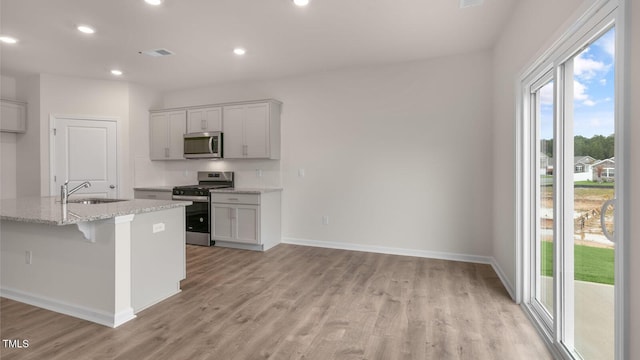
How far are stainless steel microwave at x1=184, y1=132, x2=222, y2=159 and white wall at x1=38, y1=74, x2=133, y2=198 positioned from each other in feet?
3.52

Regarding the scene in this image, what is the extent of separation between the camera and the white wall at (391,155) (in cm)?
400

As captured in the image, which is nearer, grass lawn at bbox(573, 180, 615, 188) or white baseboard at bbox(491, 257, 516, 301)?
grass lawn at bbox(573, 180, 615, 188)

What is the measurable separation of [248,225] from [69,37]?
9.97ft

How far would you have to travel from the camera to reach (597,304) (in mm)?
1727

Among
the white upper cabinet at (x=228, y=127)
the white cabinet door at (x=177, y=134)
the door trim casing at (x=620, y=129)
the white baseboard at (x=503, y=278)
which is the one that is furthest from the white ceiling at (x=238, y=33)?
the white baseboard at (x=503, y=278)

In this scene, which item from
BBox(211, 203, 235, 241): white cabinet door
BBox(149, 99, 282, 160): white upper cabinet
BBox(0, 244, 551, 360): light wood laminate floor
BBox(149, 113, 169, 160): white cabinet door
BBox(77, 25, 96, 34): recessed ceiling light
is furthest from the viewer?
BBox(149, 113, 169, 160): white cabinet door

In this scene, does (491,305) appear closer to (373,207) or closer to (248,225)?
(373,207)

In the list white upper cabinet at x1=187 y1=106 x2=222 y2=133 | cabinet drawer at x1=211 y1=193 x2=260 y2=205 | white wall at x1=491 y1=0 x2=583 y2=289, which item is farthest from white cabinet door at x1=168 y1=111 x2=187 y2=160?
white wall at x1=491 y1=0 x2=583 y2=289

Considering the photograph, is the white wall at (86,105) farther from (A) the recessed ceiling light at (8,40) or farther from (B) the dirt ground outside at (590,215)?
(B) the dirt ground outside at (590,215)

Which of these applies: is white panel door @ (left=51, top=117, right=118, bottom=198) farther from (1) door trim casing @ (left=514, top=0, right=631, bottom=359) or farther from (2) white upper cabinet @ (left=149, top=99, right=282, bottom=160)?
(1) door trim casing @ (left=514, top=0, right=631, bottom=359)

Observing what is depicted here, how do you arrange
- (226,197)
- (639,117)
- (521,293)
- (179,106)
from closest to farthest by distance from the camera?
(639,117) < (521,293) < (226,197) < (179,106)

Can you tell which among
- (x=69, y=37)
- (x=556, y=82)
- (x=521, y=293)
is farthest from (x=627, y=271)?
(x=69, y=37)

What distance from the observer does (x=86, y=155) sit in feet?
16.8

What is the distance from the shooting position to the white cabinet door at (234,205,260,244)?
4527 millimetres
